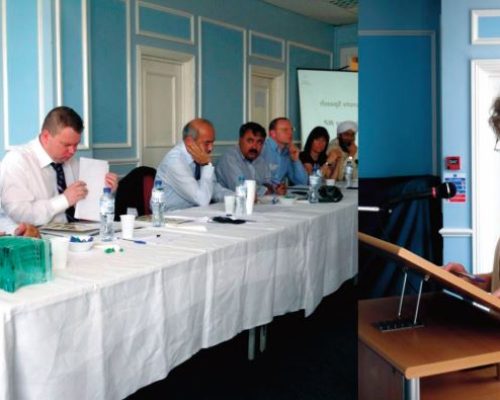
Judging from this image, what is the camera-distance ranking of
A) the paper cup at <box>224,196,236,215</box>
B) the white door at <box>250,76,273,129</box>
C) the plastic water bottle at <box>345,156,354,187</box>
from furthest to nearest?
the white door at <box>250,76,273,129</box> → the paper cup at <box>224,196,236,215</box> → the plastic water bottle at <box>345,156,354,187</box>

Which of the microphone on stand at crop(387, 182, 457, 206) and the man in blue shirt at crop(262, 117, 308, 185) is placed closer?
the microphone on stand at crop(387, 182, 457, 206)

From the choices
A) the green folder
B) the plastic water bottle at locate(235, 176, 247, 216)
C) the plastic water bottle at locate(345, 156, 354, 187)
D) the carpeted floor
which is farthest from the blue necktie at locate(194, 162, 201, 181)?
the green folder

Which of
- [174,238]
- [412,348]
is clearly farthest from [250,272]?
[412,348]

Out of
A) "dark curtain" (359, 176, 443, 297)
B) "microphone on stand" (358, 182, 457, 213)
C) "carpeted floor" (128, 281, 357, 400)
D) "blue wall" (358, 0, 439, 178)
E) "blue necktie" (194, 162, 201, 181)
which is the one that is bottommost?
"carpeted floor" (128, 281, 357, 400)

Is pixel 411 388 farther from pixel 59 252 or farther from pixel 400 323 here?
Answer: pixel 59 252

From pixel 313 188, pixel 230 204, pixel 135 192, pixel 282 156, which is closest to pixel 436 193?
pixel 230 204

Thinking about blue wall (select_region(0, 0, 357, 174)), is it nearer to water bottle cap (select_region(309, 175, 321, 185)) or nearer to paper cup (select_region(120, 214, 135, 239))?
water bottle cap (select_region(309, 175, 321, 185))

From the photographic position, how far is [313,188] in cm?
308

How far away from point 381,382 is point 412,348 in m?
0.12

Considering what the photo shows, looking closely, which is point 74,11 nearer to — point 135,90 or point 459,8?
point 135,90

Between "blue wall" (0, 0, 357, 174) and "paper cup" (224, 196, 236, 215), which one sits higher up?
"blue wall" (0, 0, 357, 174)

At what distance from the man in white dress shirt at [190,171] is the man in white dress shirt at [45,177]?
661 millimetres

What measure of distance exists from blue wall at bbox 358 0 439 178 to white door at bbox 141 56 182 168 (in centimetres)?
381

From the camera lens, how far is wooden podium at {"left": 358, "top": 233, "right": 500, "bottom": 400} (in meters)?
1.01
